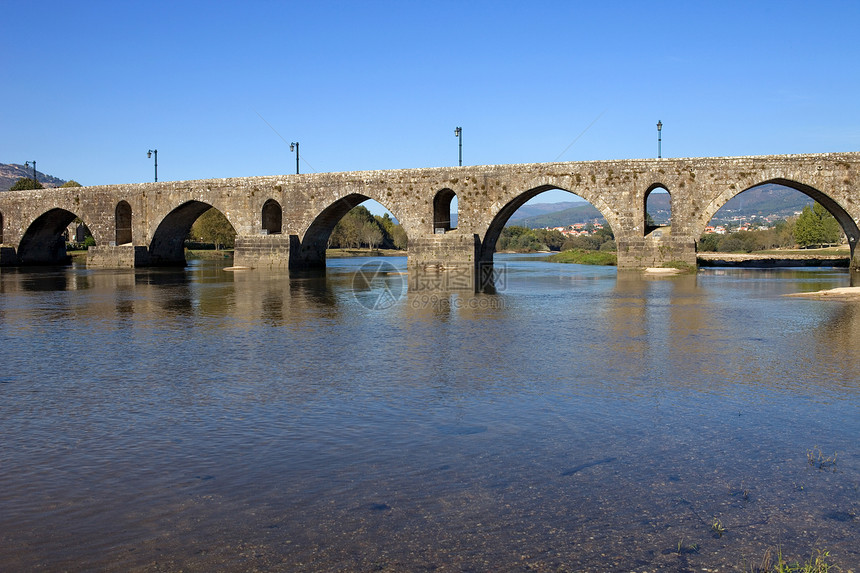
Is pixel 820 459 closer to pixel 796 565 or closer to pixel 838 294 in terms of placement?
pixel 796 565

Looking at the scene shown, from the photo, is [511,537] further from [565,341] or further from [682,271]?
[682,271]

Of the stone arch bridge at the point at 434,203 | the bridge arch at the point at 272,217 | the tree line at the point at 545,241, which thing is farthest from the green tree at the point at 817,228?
the bridge arch at the point at 272,217

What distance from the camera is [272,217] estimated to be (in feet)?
139

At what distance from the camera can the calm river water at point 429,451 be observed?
158 inches

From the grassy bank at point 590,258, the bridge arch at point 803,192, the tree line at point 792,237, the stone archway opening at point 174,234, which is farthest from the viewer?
the tree line at point 792,237

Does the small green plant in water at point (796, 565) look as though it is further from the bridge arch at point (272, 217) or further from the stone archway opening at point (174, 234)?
the stone archway opening at point (174, 234)

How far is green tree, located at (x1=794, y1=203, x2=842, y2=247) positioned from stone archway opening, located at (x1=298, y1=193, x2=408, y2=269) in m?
41.1

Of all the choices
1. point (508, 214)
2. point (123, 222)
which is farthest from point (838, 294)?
point (123, 222)

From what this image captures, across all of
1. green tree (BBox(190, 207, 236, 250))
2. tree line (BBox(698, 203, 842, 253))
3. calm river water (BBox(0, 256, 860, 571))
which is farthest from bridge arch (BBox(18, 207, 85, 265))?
tree line (BBox(698, 203, 842, 253))

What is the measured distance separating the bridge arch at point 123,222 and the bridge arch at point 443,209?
20.6 metres

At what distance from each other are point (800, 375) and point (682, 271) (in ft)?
81.4

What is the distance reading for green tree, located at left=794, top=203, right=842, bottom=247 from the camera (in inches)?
2849

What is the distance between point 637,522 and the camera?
4297 millimetres

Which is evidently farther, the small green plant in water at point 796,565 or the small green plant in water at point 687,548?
the small green plant in water at point 687,548
